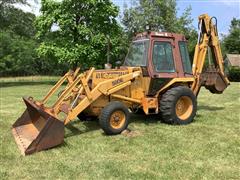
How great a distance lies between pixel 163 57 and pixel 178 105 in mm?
1221

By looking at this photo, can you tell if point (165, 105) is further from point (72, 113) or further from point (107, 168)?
point (107, 168)

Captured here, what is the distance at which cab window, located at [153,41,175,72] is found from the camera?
997 cm

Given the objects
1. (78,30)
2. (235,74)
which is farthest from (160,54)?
(235,74)

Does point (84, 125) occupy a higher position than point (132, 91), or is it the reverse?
point (132, 91)

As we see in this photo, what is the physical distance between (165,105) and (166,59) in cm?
114

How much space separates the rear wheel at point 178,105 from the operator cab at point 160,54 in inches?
17.6

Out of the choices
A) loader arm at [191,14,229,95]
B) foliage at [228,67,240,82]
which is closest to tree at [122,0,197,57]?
foliage at [228,67,240,82]

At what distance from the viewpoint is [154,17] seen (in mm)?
40375

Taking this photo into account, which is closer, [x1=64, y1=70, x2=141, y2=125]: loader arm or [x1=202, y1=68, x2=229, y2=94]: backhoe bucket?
[x1=64, y1=70, x2=141, y2=125]: loader arm

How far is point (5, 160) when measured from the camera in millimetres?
7129

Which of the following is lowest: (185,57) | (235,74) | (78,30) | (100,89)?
(235,74)

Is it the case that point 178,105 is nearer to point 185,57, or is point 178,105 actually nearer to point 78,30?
point 185,57

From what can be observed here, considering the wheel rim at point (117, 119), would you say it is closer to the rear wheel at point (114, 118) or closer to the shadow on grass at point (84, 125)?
the rear wheel at point (114, 118)

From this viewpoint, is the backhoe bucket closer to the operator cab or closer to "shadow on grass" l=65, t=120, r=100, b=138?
the operator cab
